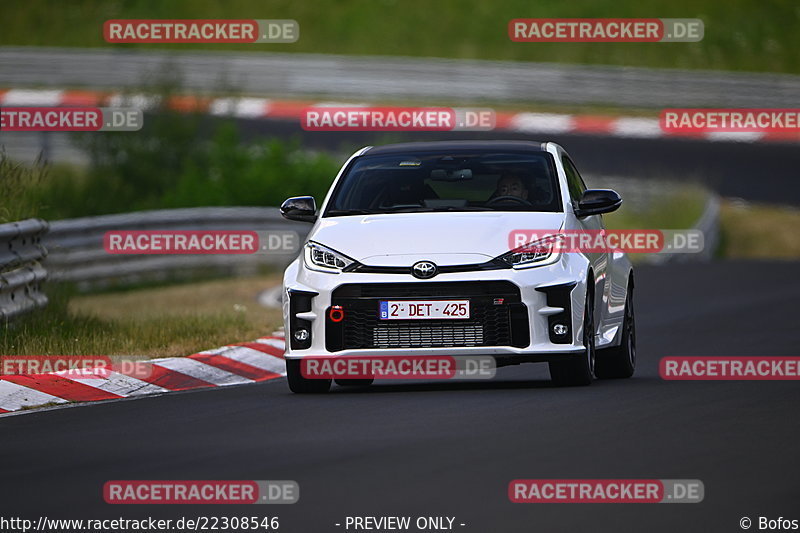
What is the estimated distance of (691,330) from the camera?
668 inches

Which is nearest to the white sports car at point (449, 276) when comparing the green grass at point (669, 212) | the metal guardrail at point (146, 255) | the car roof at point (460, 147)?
the car roof at point (460, 147)

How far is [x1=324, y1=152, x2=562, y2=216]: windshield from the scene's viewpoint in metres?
12.0

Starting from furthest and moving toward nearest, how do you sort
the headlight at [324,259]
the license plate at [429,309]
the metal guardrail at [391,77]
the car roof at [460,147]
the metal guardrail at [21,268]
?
the metal guardrail at [391,77] → the metal guardrail at [21,268] → the car roof at [460,147] → the headlight at [324,259] → the license plate at [429,309]

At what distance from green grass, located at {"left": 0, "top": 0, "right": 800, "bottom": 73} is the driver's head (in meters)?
35.3

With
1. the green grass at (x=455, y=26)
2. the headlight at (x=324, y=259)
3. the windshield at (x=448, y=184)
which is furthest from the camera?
the green grass at (x=455, y=26)

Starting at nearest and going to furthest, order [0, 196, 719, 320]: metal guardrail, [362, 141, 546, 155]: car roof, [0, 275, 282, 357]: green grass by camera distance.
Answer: [362, 141, 546, 155]: car roof, [0, 275, 282, 357]: green grass, [0, 196, 719, 320]: metal guardrail

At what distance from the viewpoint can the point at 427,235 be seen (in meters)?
11.2

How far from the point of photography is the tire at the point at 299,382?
1142 centimetres

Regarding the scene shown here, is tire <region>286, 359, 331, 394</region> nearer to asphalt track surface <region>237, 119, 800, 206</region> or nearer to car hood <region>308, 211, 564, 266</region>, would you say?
car hood <region>308, 211, 564, 266</region>

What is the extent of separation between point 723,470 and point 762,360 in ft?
19.7

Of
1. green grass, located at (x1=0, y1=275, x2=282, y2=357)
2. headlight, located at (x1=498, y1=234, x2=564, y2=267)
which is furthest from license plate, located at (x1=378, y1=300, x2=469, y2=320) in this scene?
green grass, located at (x1=0, y1=275, x2=282, y2=357)

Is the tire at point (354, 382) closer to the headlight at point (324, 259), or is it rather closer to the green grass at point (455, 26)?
the headlight at point (324, 259)

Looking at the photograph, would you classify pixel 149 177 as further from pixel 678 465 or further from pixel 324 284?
pixel 678 465

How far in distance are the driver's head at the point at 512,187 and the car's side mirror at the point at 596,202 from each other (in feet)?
1.25
